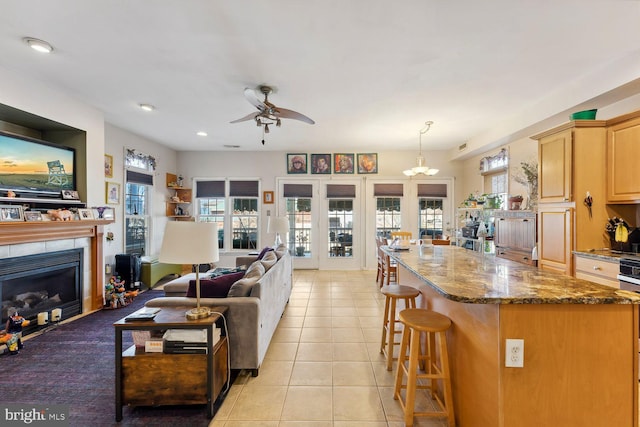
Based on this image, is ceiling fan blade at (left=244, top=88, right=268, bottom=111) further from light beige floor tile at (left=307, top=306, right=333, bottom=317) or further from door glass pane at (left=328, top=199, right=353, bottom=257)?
door glass pane at (left=328, top=199, right=353, bottom=257)

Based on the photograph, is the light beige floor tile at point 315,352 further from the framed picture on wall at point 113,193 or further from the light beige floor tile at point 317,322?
the framed picture on wall at point 113,193

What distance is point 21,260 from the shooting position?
117 inches

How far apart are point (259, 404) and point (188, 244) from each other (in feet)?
4.08

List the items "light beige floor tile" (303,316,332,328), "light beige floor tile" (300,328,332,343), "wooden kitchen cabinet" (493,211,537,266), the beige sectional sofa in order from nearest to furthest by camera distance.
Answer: the beige sectional sofa → "light beige floor tile" (300,328,332,343) → "light beige floor tile" (303,316,332,328) → "wooden kitchen cabinet" (493,211,537,266)

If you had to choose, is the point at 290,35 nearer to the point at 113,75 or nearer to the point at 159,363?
the point at 113,75

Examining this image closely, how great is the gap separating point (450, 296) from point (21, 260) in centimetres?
416

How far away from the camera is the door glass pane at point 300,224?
21.4ft

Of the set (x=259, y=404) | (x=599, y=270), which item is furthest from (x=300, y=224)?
(x=599, y=270)

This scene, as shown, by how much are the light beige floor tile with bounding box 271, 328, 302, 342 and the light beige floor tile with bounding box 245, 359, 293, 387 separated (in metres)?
0.43

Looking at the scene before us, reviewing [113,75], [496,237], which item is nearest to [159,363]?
[113,75]

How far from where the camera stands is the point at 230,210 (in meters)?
6.53

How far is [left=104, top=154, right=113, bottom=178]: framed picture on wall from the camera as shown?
4.38 meters

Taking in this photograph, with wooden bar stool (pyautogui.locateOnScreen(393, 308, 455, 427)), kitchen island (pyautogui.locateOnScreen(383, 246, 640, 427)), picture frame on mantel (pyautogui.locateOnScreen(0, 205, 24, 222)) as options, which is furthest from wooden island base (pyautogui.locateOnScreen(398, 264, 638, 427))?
picture frame on mantel (pyautogui.locateOnScreen(0, 205, 24, 222))

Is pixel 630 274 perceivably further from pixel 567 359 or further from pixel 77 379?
pixel 77 379
